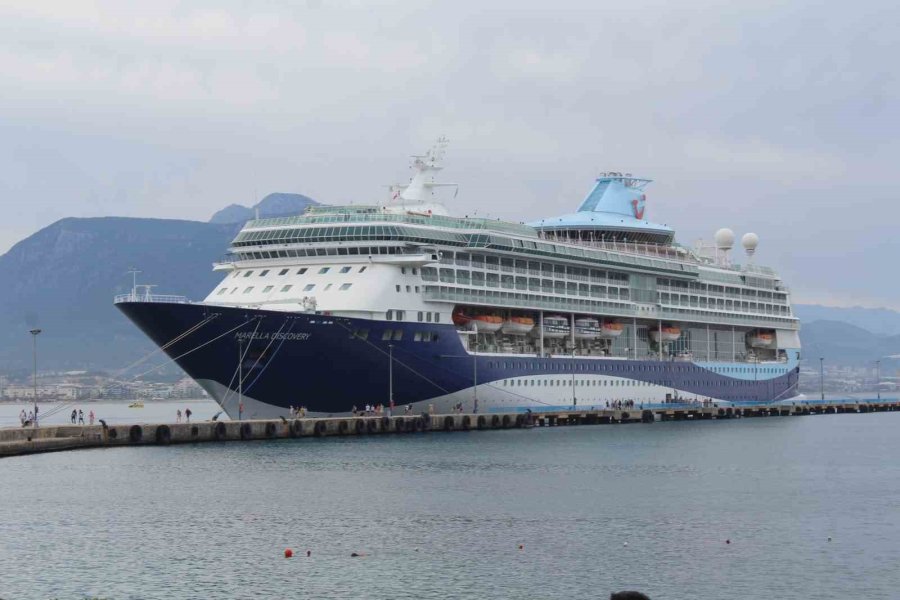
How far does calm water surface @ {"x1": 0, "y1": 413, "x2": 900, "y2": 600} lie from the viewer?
31.3 meters

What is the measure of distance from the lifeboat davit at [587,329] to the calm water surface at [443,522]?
753 inches

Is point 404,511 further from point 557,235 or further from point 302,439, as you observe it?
point 557,235

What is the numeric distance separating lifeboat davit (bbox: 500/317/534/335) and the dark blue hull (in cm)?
157

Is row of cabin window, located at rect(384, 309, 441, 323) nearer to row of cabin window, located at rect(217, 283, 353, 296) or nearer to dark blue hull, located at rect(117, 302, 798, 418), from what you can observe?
dark blue hull, located at rect(117, 302, 798, 418)

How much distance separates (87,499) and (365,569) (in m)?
14.1

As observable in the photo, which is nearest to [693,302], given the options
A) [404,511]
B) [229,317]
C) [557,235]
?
[557,235]

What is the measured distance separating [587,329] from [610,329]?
2799 mm

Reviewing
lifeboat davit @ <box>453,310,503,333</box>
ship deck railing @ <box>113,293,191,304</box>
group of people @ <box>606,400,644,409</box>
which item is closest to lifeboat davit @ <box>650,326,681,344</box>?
group of people @ <box>606,400,644,409</box>

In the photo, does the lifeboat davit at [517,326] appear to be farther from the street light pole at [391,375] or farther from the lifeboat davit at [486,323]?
the street light pole at [391,375]

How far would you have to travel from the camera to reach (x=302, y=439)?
207ft

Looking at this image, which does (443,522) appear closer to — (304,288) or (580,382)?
(304,288)

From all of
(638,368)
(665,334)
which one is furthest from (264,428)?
(665,334)

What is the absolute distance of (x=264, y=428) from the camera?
6191cm

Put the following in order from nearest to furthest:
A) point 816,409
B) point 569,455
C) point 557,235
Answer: point 569,455 → point 557,235 → point 816,409
